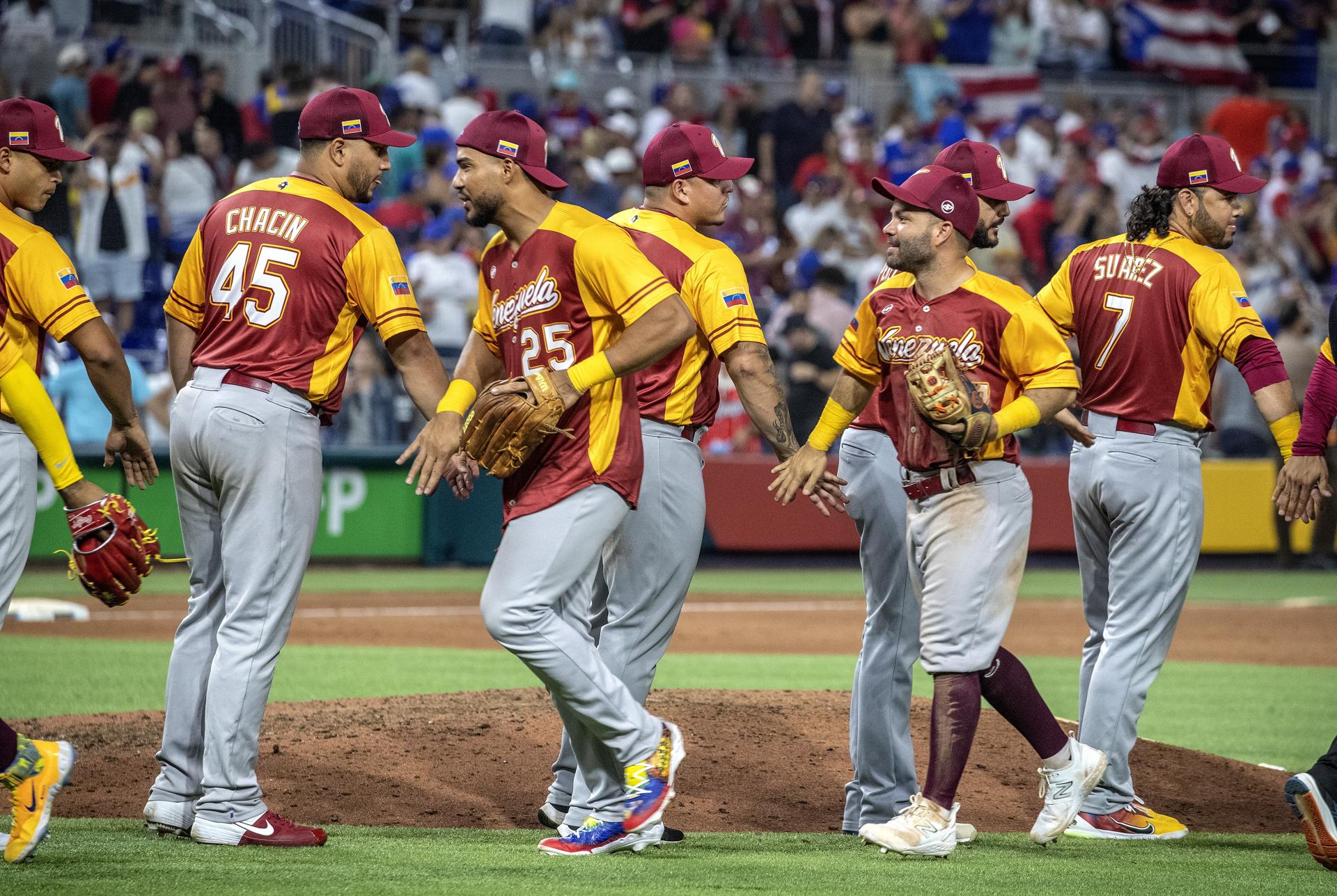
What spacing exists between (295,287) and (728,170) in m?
1.73

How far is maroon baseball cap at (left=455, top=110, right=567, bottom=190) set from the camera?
491 cm

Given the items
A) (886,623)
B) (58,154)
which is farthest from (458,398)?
(886,623)

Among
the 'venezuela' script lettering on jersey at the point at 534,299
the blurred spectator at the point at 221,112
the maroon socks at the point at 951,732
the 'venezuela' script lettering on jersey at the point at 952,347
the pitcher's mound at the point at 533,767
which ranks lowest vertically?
the pitcher's mound at the point at 533,767

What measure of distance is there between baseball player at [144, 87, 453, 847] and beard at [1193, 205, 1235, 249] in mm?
2879

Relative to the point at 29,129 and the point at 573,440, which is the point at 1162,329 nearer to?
the point at 573,440

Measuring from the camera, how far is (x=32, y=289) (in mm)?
4742

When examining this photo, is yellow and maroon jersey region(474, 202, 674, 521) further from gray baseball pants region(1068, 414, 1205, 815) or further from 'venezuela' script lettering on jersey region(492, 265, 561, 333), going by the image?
gray baseball pants region(1068, 414, 1205, 815)

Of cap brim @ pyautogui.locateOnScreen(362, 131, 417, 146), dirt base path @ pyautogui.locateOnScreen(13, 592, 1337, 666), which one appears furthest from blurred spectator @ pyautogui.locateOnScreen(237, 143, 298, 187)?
cap brim @ pyautogui.locateOnScreen(362, 131, 417, 146)

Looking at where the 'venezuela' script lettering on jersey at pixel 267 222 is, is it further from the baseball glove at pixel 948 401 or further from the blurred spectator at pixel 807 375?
the blurred spectator at pixel 807 375

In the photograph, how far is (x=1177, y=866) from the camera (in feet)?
16.1

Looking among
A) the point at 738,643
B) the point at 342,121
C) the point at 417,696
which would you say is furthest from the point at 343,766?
the point at 738,643

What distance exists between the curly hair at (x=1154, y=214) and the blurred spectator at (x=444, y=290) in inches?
400

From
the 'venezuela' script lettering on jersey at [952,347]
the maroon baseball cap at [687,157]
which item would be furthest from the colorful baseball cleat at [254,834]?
the maroon baseball cap at [687,157]

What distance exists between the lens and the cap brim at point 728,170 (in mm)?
5781
